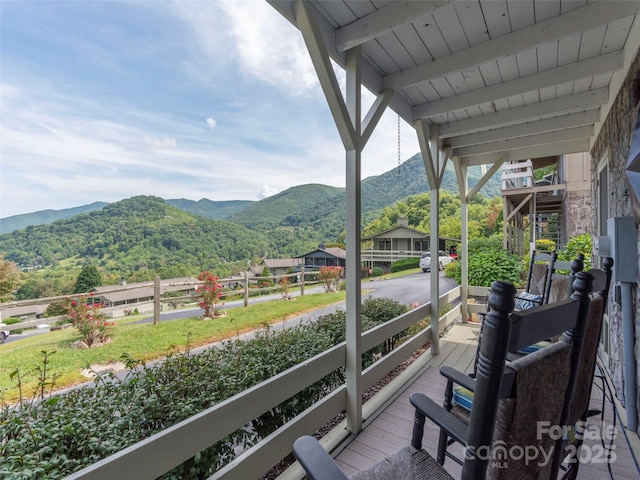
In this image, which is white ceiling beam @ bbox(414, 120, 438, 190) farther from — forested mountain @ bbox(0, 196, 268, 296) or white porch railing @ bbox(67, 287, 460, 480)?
forested mountain @ bbox(0, 196, 268, 296)

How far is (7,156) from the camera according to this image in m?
1.65

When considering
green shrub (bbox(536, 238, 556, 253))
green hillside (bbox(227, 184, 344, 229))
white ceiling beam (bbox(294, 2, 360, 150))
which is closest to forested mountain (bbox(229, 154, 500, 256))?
green hillside (bbox(227, 184, 344, 229))

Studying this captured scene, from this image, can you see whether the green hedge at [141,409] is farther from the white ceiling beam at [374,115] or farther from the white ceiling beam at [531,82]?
the white ceiling beam at [531,82]

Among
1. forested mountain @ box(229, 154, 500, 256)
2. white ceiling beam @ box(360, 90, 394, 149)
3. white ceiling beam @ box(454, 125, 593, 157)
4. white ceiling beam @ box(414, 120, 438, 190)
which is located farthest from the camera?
white ceiling beam @ box(454, 125, 593, 157)

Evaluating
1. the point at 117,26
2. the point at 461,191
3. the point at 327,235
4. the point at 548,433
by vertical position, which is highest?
the point at 117,26

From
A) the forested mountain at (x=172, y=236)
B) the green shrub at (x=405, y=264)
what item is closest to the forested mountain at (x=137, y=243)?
the forested mountain at (x=172, y=236)

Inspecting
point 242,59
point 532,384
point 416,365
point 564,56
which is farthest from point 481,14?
point 416,365

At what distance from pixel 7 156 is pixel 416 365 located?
11.9ft

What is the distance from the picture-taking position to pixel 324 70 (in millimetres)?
1741

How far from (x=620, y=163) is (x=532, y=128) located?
1.21 m

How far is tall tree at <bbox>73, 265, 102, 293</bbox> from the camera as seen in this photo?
1.69m

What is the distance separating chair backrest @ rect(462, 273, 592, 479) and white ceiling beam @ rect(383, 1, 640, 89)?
1711 millimetres

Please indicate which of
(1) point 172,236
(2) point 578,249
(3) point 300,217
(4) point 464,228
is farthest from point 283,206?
(2) point 578,249

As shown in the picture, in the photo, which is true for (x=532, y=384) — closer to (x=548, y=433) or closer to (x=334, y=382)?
(x=548, y=433)
